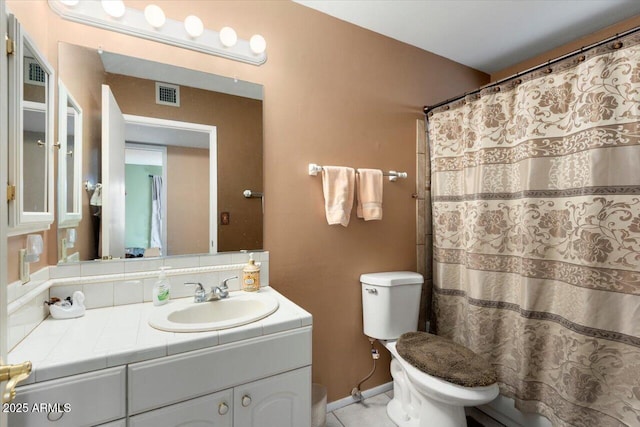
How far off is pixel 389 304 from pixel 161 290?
1.23m

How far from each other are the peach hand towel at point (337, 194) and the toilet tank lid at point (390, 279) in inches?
15.5

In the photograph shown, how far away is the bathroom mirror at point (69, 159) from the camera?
1155 millimetres

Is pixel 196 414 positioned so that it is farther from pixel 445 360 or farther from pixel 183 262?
pixel 445 360

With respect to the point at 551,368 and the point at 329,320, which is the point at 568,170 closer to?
the point at 551,368

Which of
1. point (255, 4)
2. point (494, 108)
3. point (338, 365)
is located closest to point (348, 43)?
point (255, 4)

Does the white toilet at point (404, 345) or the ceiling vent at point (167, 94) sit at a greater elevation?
the ceiling vent at point (167, 94)

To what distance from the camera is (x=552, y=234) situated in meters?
1.41

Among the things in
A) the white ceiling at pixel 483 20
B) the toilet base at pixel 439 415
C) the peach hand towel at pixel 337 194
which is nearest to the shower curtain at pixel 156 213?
the peach hand towel at pixel 337 194

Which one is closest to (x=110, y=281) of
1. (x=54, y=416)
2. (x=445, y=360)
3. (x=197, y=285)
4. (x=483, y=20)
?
(x=197, y=285)

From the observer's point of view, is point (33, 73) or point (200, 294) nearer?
point (33, 73)

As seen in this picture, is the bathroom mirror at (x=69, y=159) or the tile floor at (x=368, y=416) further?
the tile floor at (x=368, y=416)

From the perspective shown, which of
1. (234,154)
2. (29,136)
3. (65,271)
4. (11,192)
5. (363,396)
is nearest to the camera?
(11,192)

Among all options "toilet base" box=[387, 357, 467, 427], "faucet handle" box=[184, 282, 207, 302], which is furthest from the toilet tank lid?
"faucet handle" box=[184, 282, 207, 302]

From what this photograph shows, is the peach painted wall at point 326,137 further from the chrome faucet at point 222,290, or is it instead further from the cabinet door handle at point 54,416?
the cabinet door handle at point 54,416
